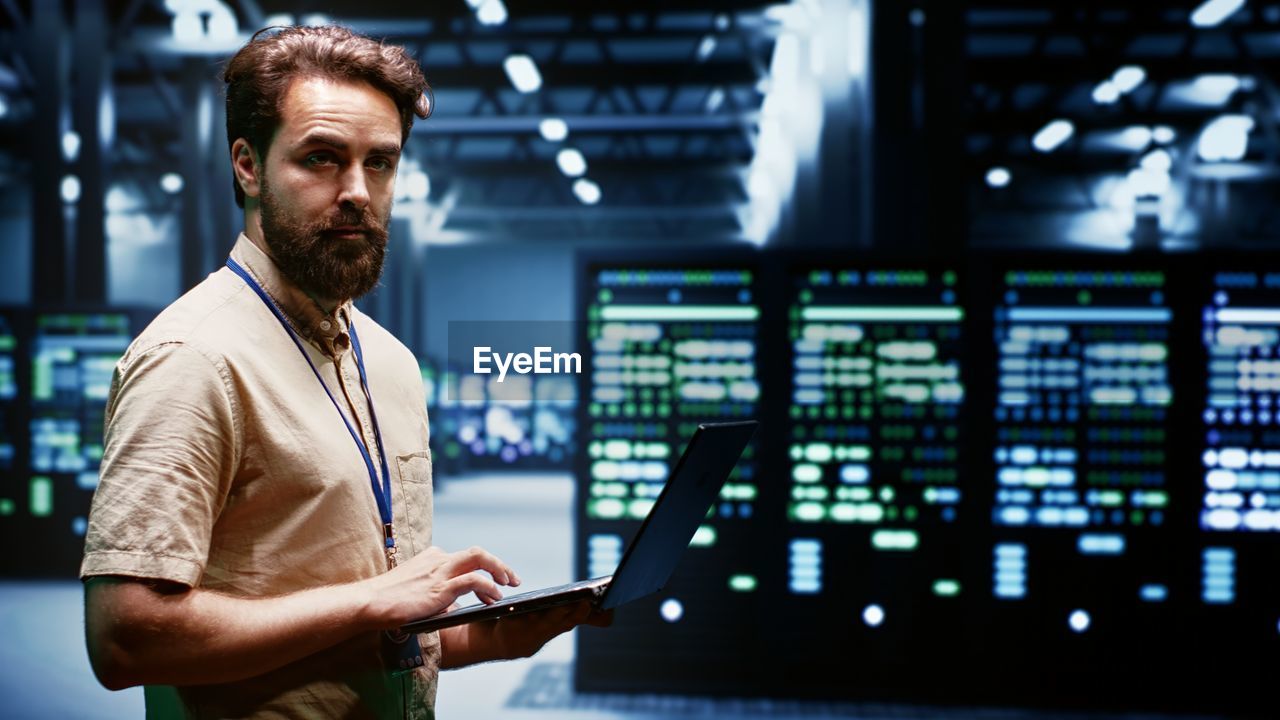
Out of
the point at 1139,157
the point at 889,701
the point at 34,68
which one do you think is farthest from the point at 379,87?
the point at 1139,157

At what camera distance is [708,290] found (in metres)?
4.16

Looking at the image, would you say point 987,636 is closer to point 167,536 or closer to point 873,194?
point 873,194

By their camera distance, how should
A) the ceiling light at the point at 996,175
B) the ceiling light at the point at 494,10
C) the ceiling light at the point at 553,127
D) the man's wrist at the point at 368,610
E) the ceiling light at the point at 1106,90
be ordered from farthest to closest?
1. the ceiling light at the point at 996,175
2. the ceiling light at the point at 553,127
3. the ceiling light at the point at 1106,90
4. the ceiling light at the point at 494,10
5. the man's wrist at the point at 368,610

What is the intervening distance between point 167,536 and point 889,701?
3.76 metres

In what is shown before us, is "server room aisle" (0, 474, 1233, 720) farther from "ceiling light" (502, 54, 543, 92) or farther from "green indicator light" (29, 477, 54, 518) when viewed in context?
"ceiling light" (502, 54, 543, 92)

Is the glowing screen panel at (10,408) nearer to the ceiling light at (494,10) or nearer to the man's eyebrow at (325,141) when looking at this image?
the ceiling light at (494,10)

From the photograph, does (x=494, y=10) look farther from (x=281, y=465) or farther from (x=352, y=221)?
(x=281, y=465)

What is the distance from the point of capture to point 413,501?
1316 mm

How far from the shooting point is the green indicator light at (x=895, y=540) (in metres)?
4.09

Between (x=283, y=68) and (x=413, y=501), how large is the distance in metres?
0.58

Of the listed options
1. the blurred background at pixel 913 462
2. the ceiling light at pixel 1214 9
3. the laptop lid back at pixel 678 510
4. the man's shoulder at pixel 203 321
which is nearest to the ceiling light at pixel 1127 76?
the ceiling light at pixel 1214 9

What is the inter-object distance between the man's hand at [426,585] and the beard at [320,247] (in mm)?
358

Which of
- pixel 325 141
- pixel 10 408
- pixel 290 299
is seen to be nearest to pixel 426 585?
pixel 290 299

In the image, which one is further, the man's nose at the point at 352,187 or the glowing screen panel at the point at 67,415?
the glowing screen panel at the point at 67,415
